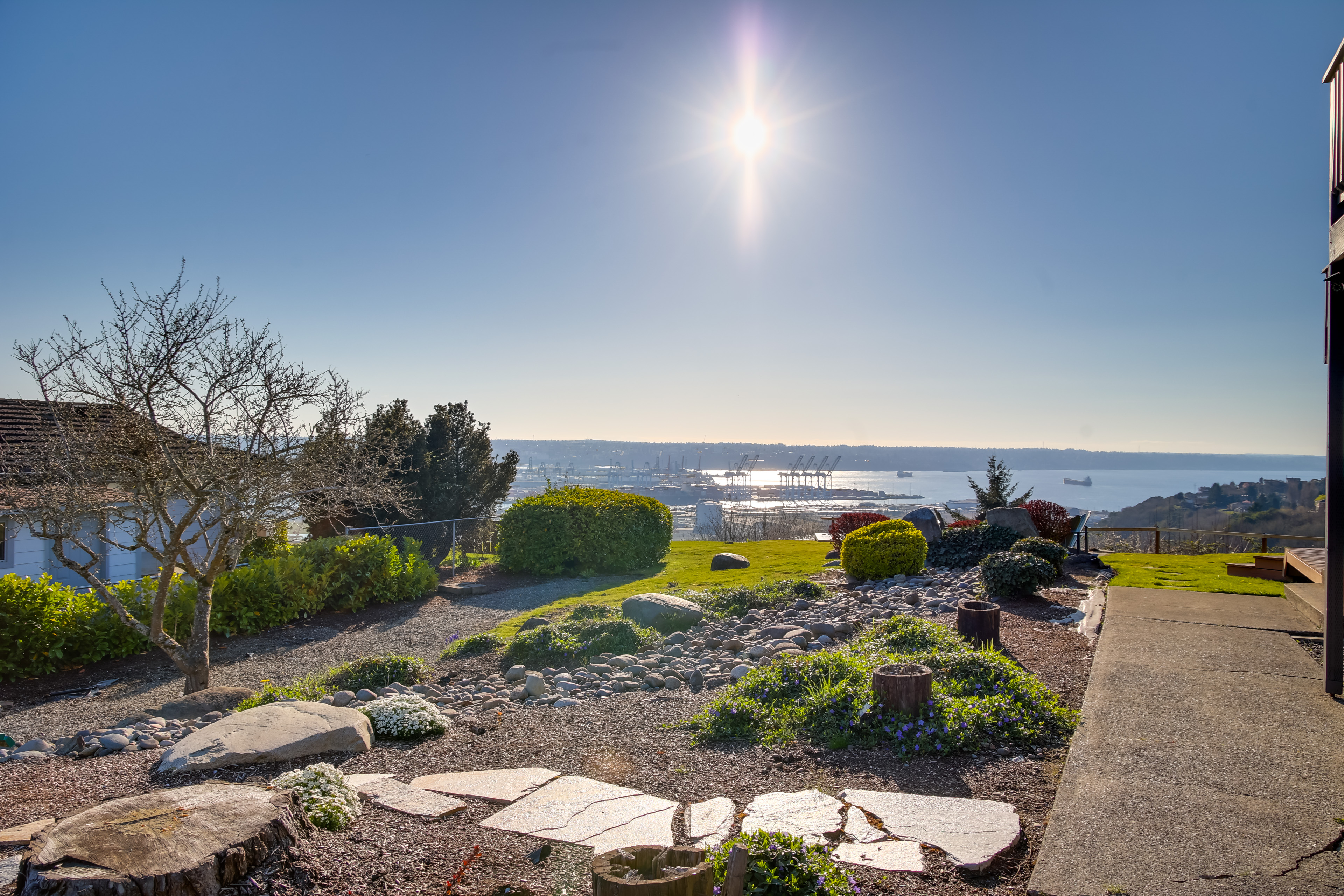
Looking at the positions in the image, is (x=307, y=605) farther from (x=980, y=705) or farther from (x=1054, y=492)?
(x=1054, y=492)

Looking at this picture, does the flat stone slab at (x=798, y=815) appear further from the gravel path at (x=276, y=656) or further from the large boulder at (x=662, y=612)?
the gravel path at (x=276, y=656)

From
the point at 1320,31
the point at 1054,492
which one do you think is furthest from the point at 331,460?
the point at 1054,492

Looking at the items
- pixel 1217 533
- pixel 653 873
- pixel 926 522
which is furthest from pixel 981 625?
pixel 1217 533

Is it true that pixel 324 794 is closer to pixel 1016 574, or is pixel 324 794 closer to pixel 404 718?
pixel 404 718

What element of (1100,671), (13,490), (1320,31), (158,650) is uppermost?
(1320,31)

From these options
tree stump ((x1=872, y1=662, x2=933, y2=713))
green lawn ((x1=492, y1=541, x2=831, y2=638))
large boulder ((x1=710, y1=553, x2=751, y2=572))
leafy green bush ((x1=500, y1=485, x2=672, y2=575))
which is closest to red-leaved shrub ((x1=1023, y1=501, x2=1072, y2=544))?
green lawn ((x1=492, y1=541, x2=831, y2=638))

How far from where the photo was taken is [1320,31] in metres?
6.66

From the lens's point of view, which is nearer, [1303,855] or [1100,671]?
[1303,855]

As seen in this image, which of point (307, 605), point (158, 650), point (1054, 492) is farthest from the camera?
point (1054, 492)

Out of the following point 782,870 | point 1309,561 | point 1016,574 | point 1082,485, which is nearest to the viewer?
point 782,870

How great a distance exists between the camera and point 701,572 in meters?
14.2

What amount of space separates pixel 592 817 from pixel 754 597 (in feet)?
22.1

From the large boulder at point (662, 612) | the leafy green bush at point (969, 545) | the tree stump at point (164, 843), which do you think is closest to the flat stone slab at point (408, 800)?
the tree stump at point (164, 843)

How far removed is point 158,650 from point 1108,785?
34.4 ft
